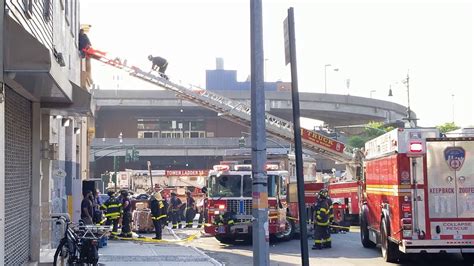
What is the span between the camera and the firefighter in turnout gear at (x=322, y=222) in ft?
62.6

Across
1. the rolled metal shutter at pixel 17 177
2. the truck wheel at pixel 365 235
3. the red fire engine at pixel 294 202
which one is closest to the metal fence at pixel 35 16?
the rolled metal shutter at pixel 17 177

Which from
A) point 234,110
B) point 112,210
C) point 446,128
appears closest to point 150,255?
point 112,210

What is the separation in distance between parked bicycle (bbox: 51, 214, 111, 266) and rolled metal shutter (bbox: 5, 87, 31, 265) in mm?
642

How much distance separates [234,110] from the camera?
88.9ft

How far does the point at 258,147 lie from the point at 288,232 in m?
13.1

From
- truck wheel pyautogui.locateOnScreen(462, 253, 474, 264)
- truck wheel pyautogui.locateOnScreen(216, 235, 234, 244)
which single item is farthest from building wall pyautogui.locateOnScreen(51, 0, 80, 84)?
truck wheel pyautogui.locateOnScreen(462, 253, 474, 264)

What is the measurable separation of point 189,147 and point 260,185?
217 feet

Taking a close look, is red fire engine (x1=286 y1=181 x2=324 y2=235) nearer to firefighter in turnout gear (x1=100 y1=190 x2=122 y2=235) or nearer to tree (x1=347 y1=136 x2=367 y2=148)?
firefighter in turnout gear (x1=100 y1=190 x2=122 y2=235)

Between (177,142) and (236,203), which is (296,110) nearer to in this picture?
(236,203)

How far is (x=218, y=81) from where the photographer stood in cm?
8906

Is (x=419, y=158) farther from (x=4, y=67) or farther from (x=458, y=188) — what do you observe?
(x=4, y=67)

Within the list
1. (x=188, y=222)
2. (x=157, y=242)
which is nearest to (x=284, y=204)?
(x=157, y=242)

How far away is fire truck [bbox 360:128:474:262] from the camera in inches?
554

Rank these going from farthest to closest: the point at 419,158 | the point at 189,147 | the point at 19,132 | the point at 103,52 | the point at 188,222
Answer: the point at 189,147 < the point at 188,222 < the point at 103,52 < the point at 419,158 < the point at 19,132
